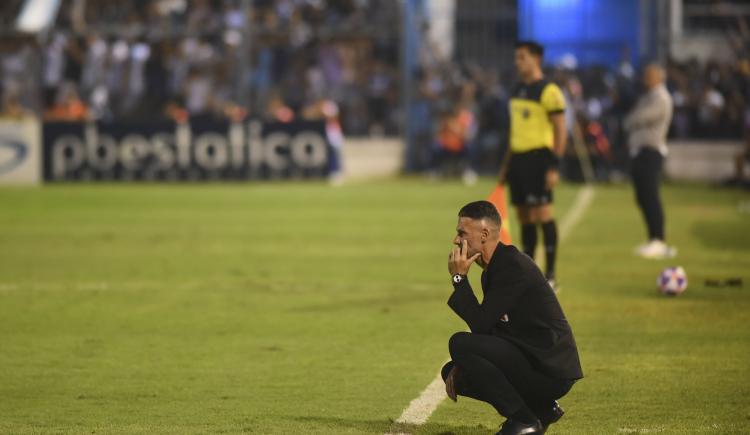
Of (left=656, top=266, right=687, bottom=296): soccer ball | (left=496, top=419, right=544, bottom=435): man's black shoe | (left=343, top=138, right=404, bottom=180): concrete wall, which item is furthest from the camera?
(left=343, top=138, right=404, bottom=180): concrete wall

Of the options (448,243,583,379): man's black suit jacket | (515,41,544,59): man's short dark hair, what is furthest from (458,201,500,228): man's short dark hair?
(515,41,544,59): man's short dark hair

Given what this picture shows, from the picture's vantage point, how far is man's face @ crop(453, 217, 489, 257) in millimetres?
6504

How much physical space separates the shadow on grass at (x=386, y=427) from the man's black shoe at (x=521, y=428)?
476mm

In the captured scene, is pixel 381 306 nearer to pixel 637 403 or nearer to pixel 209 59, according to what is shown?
pixel 637 403

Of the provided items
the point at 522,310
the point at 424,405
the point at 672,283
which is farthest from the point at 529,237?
the point at 522,310

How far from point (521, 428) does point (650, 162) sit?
9841mm

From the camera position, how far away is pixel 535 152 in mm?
12922

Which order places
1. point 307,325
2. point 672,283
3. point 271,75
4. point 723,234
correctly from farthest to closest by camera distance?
point 271,75, point 723,234, point 672,283, point 307,325

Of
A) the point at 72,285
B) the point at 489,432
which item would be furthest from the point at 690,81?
the point at 489,432

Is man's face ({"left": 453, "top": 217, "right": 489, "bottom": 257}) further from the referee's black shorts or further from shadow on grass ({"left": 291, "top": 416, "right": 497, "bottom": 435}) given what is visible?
the referee's black shorts

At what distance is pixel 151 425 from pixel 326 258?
8.70m

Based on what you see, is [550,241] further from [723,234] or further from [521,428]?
[521,428]

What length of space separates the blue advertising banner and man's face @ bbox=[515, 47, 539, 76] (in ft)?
59.4

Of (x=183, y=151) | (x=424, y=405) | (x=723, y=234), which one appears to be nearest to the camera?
(x=424, y=405)
